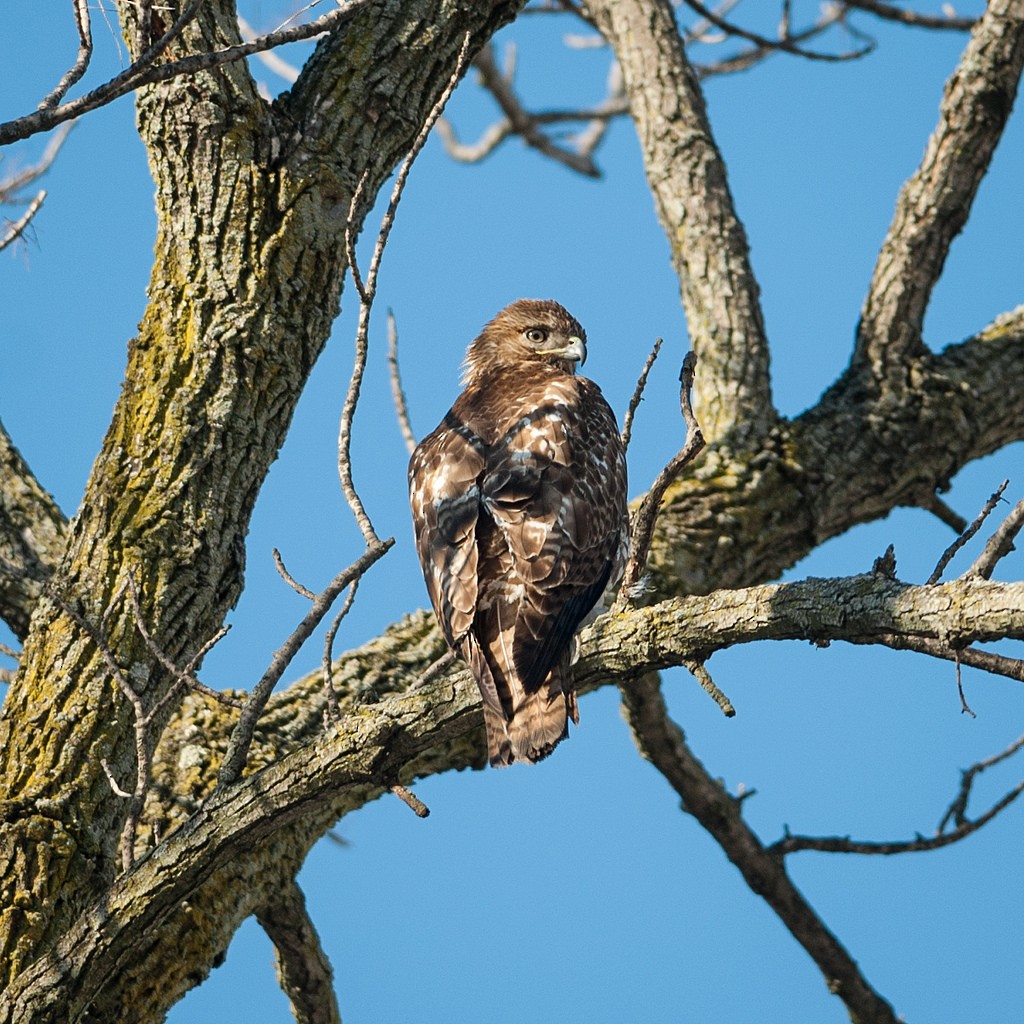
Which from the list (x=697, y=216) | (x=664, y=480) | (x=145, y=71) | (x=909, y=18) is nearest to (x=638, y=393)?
(x=664, y=480)

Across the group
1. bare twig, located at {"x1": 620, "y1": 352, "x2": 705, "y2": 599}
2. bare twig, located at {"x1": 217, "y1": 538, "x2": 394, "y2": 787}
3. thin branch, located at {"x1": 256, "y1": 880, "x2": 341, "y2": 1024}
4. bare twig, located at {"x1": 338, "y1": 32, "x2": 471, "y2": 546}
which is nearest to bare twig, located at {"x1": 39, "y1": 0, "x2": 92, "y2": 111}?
bare twig, located at {"x1": 338, "y1": 32, "x2": 471, "y2": 546}

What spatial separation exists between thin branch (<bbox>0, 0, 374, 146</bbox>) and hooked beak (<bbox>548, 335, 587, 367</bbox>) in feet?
10.1

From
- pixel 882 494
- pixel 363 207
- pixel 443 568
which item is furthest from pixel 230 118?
pixel 882 494

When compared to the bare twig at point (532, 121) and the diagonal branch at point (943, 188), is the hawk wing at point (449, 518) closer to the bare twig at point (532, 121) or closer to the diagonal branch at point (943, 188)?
the diagonal branch at point (943, 188)

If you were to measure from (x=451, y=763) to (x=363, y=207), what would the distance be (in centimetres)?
209

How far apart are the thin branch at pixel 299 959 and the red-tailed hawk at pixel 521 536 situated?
1365mm

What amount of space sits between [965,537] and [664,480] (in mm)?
769

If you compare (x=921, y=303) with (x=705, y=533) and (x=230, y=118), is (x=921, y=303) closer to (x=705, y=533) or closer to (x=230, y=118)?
(x=705, y=533)

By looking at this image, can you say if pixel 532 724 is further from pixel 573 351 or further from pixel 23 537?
pixel 573 351

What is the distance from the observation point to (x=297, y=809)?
11.3 feet

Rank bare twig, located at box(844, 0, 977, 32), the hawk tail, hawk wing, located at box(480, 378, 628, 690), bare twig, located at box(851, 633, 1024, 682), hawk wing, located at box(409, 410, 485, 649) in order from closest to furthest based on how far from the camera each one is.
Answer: bare twig, located at box(851, 633, 1024, 682) → the hawk tail → hawk wing, located at box(480, 378, 628, 690) → hawk wing, located at box(409, 410, 485, 649) → bare twig, located at box(844, 0, 977, 32)

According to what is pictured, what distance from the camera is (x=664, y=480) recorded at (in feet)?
11.7

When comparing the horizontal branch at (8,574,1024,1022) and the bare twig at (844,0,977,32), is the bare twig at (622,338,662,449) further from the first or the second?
the bare twig at (844,0,977,32)

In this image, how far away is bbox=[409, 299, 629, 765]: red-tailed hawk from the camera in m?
3.83
